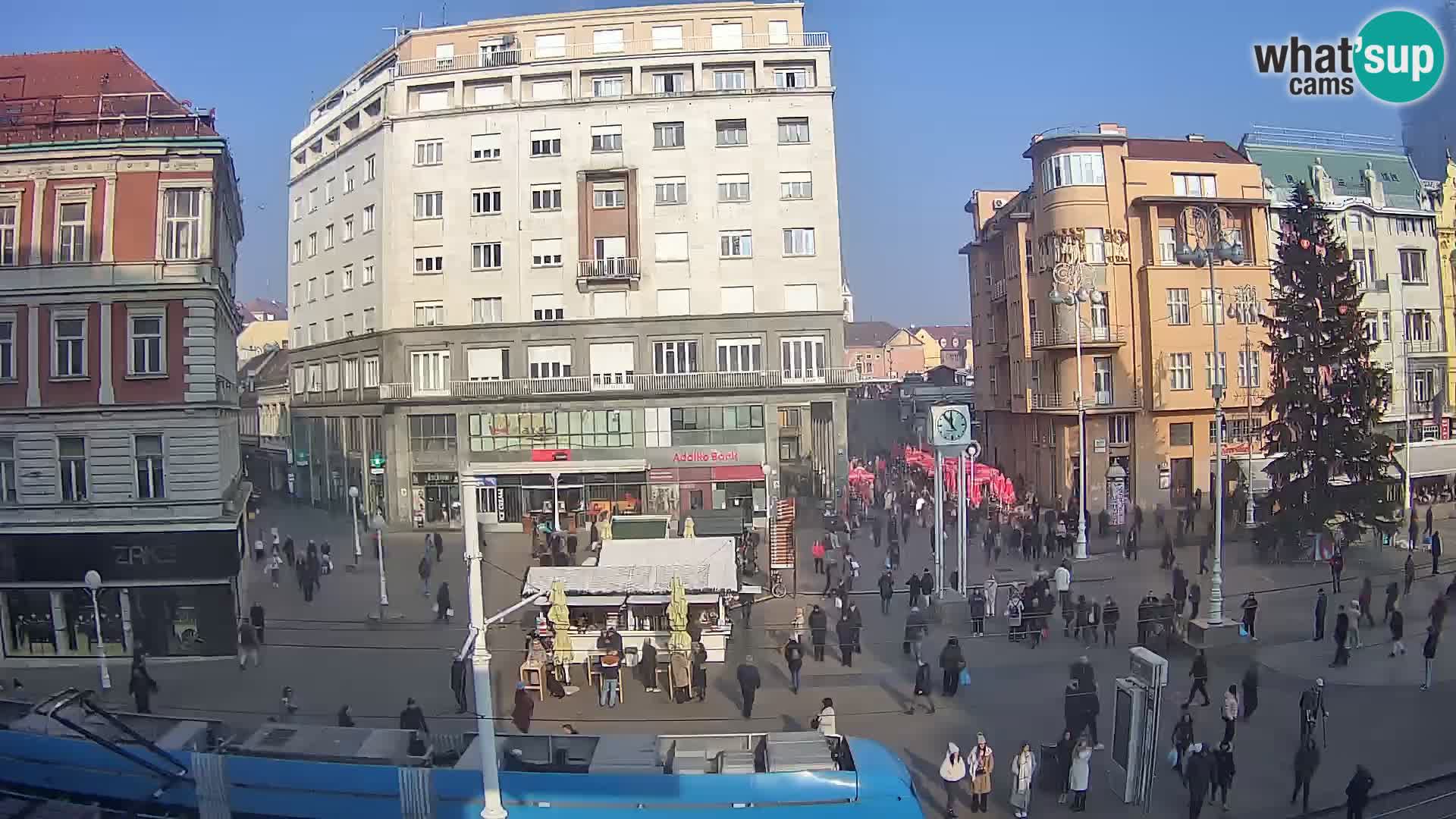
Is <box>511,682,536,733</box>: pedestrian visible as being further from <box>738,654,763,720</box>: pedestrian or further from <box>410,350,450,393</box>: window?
<box>410,350,450,393</box>: window

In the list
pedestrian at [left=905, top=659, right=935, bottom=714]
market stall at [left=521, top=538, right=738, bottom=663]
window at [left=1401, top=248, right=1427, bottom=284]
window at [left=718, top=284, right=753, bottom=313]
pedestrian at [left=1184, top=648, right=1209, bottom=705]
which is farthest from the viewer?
window at [left=1401, top=248, right=1427, bottom=284]

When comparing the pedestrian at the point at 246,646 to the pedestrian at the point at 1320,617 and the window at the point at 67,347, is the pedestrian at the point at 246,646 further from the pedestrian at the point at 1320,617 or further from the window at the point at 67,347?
the pedestrian at the point at 1320,617

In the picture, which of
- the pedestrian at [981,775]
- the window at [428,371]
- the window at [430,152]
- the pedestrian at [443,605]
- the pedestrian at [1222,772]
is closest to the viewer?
the pedestrian at [981,775]

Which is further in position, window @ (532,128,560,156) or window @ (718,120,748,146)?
window @ (532,128,560,156)

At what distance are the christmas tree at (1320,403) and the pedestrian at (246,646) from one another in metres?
28.5

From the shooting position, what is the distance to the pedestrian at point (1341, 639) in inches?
699

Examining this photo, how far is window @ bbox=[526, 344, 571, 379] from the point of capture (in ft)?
138

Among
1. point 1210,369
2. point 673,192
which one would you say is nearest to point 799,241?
point 673,192

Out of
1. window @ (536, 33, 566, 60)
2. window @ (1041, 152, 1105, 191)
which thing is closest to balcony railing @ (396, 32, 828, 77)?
window @ (536, 33, 566, 60)

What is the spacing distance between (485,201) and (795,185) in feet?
47.5

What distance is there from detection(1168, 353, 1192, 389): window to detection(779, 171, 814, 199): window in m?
17.6

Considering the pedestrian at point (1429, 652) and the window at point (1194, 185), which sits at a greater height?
the window at point (1194, 185)

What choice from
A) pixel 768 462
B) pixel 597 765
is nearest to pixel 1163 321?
pixel 768 462

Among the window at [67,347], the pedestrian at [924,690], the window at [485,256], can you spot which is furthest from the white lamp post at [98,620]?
the window at [485,256]
